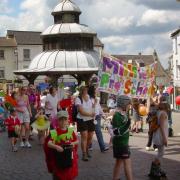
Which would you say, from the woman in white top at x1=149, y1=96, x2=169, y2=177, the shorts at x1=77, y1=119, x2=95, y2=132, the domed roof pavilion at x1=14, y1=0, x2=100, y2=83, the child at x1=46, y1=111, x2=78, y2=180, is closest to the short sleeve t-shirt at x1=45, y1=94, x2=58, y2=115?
the shorts at x1=77, y1=119, x2=95, y2=132

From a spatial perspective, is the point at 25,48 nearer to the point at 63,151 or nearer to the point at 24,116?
the point at 24,116

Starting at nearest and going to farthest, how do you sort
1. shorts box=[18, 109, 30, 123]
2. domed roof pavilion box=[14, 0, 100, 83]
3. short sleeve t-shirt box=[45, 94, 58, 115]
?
short sleeve t-shirt box=[45, 94, 58, 115] → shorts box=[18, 109, 30, 123] → domed roof pavilion box=[14, 0, 100, 83]

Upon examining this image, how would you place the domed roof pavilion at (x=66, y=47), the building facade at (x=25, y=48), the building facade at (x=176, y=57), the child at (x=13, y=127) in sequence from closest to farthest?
the child at (x=13, y=127) → the domed roof pavilion at (x=66, y=47) → the building facade at (x=176, y=57) → the building facade at (x=25, y=48)

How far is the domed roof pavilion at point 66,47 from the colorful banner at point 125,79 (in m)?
27.3

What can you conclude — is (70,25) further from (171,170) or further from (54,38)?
(171,170)

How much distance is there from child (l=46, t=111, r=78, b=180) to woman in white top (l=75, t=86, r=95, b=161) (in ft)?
14.8

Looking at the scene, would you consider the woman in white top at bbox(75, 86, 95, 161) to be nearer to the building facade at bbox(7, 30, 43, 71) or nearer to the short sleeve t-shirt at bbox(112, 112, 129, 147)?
the short sleeve t-shirt at bbox(112, 112, 129, 147)

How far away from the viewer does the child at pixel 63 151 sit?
6.86 metres

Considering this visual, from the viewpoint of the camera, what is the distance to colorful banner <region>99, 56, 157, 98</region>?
12.8 m

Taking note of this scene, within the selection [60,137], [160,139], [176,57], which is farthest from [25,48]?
[60,137]

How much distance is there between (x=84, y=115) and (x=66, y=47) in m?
33.1

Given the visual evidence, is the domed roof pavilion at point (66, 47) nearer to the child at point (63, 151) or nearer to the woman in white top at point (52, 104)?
the woman in white top at point (52, 104)

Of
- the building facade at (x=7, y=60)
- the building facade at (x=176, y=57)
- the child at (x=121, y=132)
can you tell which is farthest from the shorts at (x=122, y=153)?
the building facade at (x=7, y=60)

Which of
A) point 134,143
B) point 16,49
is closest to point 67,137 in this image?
point 134,143
